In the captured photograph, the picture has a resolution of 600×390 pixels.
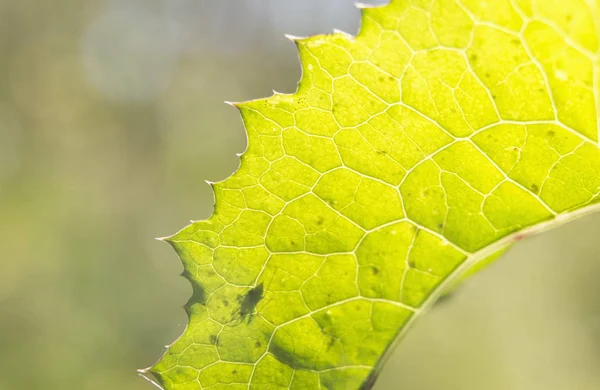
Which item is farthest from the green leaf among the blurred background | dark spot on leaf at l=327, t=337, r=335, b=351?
the blurred background

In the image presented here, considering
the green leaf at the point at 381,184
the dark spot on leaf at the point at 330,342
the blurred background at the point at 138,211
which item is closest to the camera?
the green leaf at the point at 381,184

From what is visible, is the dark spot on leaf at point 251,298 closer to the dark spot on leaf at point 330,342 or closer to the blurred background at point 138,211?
the dark spot on leaf at point 330,342

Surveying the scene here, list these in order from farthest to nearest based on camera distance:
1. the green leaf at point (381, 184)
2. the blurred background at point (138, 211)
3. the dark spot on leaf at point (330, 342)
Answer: the blurred background at point (138, 211), the dark spot on leaf at point (330, 342), the green leaf at point (381, 184)

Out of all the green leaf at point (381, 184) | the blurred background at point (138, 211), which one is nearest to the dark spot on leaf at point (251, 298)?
the green leaf at point (381, 184)

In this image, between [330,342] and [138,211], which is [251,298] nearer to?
[330,342]

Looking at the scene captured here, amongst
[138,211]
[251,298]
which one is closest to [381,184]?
[251,298]

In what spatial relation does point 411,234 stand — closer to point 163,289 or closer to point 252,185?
point 252,185

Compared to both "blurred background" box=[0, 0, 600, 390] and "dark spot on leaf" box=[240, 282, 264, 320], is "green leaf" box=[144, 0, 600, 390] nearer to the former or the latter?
"dark spot on leaf" box=[240, 282, 264, 320]

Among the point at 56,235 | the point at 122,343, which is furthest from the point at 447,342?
the point at 56,235
